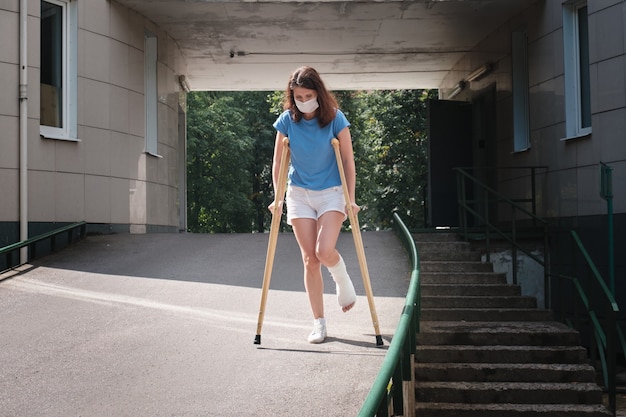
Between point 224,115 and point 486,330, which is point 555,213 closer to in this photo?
point 486,330

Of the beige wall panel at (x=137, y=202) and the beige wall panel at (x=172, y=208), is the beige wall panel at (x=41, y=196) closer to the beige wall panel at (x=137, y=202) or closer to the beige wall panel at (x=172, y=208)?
the beige wall panel at (x=137, y=202)

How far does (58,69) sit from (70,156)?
1.43 meters

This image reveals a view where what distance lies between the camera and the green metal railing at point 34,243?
11.5 m

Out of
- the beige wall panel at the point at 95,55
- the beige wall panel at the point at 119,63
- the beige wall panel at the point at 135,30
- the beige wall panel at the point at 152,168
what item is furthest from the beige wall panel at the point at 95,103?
the beige wall panel at the point at 152,168

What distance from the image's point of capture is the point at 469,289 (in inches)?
468

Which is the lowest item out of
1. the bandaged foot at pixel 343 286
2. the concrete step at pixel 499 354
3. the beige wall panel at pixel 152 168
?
the concrete step at pixel 499 354

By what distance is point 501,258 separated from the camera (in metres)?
14.4

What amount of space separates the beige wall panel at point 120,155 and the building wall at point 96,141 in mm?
17

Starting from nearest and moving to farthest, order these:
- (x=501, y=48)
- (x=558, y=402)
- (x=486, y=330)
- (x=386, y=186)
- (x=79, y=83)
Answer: (x=558, y=402), (x=486, y=330), (x=79, y=83), (x=501, y=48), (x=386, y=186)

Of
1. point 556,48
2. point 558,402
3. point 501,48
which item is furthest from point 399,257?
point 501,48

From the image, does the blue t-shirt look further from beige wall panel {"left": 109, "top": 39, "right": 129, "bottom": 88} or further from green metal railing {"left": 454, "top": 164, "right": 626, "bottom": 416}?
beige wall panel {"left": 109, "top": 39, "right": 129, "bottom": 88}

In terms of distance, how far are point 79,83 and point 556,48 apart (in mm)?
7732

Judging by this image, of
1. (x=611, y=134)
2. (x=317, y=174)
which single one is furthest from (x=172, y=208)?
(x=317, y=174)

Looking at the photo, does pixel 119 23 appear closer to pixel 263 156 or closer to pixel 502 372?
pixel 502 372
